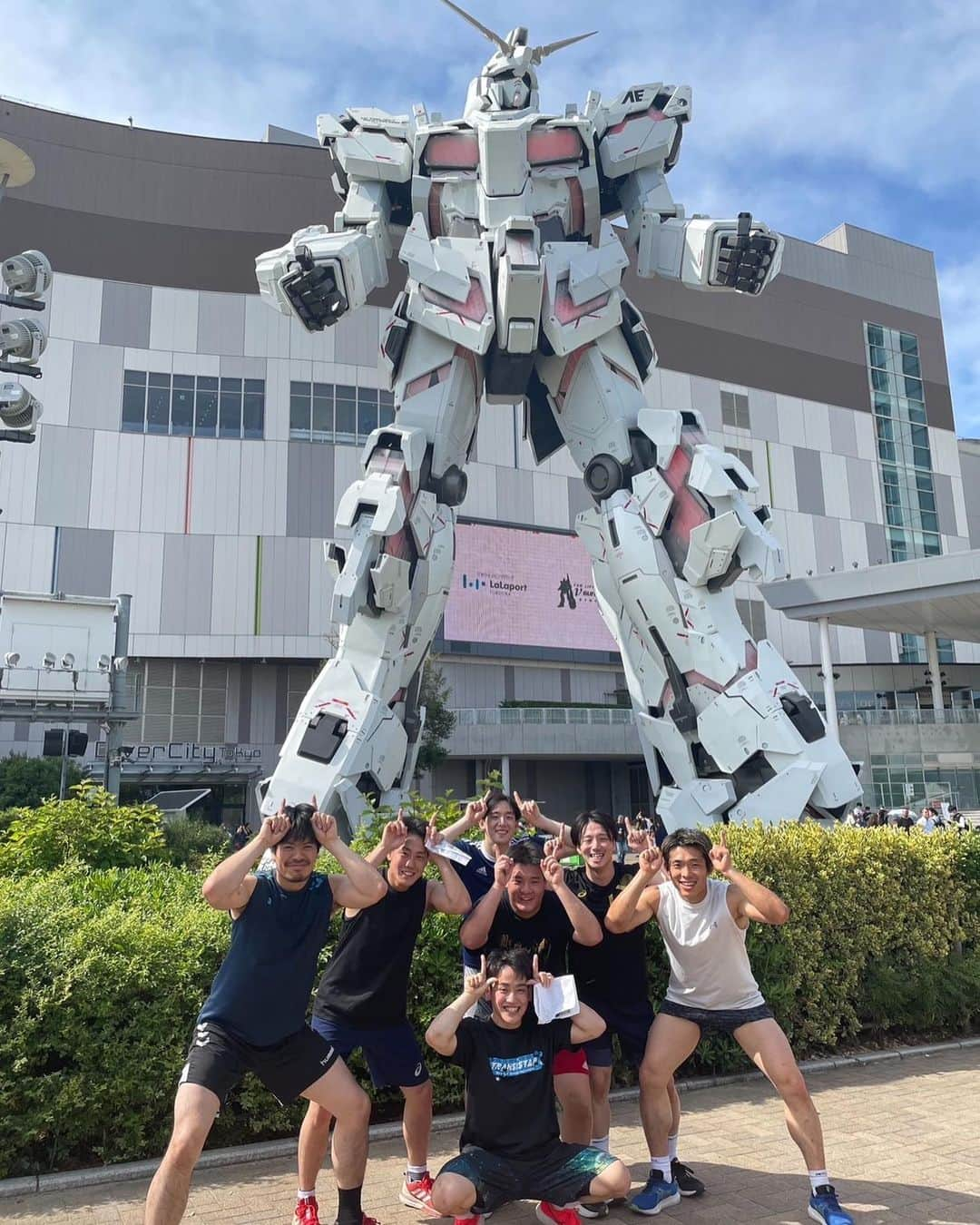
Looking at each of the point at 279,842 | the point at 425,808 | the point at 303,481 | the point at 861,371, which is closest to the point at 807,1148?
the point at 279,842

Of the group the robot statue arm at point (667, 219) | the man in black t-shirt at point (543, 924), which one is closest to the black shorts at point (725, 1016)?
the man in black t-shirt at point (543, 924)

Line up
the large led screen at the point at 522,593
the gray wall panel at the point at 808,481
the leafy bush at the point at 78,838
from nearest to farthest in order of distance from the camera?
1. the leafy bush at the point at 78,838
2. the large led screen at the point at 522,593
3. the gray wall panel at the point at 808,481

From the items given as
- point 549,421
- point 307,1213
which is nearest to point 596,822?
point 307,1213

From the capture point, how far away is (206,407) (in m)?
34.0

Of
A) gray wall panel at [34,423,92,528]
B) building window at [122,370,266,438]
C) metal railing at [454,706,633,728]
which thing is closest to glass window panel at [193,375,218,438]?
building window at [122,370,266,438]

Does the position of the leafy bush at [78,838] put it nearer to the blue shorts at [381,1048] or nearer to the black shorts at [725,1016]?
the blue shorts at [381,1048]

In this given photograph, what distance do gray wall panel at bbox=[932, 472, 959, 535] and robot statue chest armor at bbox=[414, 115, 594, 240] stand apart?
4239cm

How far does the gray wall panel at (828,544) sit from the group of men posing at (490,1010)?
40586mm

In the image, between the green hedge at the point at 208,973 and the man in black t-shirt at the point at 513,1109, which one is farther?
the green hedge at the point at 208,973

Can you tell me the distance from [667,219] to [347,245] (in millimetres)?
3429

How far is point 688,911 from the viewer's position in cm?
416

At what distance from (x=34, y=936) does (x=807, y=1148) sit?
3706 mm

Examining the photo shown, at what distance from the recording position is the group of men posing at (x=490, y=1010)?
344cm

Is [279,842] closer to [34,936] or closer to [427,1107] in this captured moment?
[427,1107]
